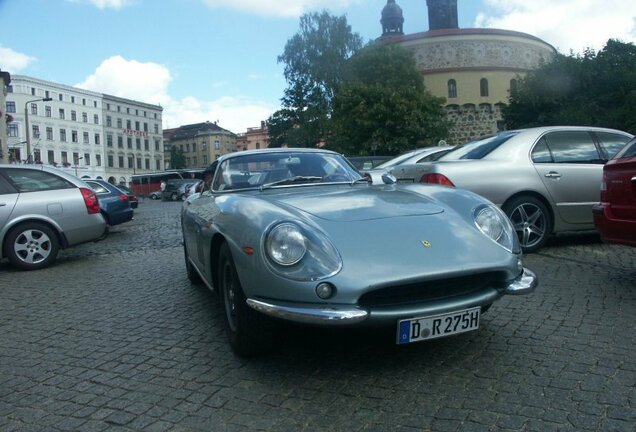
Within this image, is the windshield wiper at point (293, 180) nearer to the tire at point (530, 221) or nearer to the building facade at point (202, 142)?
the tire at point (530, 221)

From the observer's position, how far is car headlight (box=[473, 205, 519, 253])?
3285mm

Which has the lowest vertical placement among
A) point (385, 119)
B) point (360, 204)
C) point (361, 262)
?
point (361, 262)

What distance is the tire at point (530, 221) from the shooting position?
21.0 ft

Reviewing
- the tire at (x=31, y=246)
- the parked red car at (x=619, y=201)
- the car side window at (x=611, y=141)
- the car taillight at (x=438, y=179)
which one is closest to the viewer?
the parked red car at (x=619, y=201)

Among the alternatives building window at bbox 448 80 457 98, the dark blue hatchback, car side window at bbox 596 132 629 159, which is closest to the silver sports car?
car side window at bbox 596 132 629 159

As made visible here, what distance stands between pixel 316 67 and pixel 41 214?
143 ft

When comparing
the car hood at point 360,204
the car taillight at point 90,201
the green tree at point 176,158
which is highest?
the green tree at point 176,158

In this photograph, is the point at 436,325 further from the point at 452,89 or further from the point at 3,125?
the point at 452,89

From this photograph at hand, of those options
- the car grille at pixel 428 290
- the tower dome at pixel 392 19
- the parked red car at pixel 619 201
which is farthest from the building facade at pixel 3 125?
the car grille at pixel 428 290

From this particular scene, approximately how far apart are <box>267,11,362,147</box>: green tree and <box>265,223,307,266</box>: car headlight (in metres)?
44.8

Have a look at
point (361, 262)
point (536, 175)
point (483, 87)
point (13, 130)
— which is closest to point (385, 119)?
point (483, 87)

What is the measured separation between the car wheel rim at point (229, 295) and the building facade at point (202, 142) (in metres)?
117

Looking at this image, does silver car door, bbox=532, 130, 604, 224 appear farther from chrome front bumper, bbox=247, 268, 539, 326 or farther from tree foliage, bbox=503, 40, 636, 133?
tree foliage, bbox=503, 40, 636, 133

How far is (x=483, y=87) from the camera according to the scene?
184 feet
